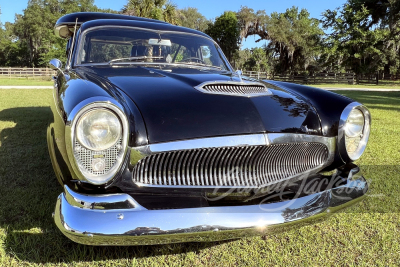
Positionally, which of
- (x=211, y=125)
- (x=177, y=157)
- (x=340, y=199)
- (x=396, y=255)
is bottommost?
(x=396, y=255)

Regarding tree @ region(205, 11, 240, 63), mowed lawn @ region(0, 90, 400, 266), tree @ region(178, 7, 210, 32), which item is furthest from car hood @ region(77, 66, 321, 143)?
tree @ region(178, 7, 210, 32)

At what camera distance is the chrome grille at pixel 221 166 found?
65.3 inches

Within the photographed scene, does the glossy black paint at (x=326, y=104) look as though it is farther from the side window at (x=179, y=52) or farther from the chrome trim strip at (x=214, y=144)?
the side window at (x=179, y=52)

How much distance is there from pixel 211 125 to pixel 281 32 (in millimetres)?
35951

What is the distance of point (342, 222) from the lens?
252 centimetres

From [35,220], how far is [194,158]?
141cm

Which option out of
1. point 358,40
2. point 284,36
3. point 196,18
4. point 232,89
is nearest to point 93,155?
point 232,89

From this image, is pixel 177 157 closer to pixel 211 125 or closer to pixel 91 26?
pixel 211 125

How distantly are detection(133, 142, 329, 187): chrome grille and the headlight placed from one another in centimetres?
19

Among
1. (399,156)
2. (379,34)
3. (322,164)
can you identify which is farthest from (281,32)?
(322,164)

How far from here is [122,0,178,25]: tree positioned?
60.0 ft

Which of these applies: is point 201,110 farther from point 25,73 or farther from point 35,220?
point 25,73

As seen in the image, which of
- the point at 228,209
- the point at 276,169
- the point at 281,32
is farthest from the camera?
the point at 281,32

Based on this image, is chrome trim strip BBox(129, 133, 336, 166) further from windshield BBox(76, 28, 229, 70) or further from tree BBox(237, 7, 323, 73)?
tree BBox(237, 7, 323, 73)
